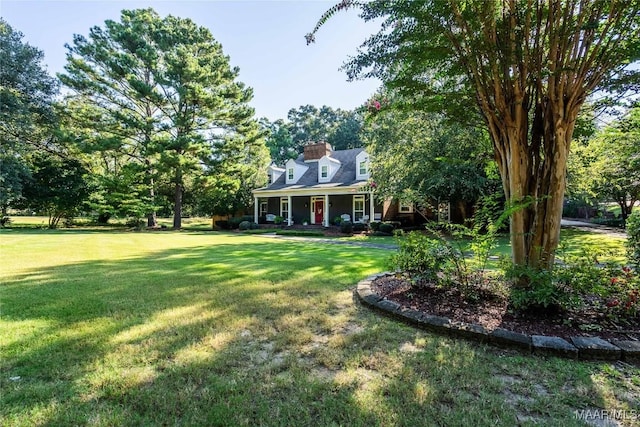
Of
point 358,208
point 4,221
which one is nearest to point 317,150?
point 358,208

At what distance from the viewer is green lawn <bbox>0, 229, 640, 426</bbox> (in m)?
1.85

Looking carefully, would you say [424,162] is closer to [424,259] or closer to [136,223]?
[424,259]

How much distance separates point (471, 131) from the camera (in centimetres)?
1075

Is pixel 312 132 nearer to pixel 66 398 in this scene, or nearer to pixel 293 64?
pixel 293 64

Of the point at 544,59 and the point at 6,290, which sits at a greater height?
the point at 544,59

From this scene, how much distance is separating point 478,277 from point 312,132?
4218 centimetres

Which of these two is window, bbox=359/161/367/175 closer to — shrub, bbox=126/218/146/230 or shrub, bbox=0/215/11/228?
shrub, bbox=126/218/146/230

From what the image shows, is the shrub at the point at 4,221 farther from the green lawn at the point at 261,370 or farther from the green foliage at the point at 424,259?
the green foliage at the point at 424,259

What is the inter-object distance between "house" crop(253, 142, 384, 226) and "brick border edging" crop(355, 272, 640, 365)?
1412 centimetres

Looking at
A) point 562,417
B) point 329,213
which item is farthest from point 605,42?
point 329,213

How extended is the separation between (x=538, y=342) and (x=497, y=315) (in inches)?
24.7

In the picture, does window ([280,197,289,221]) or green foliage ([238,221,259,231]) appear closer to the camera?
green foliage ([238,221,259,231])

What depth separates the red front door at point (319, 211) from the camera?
21828 mm

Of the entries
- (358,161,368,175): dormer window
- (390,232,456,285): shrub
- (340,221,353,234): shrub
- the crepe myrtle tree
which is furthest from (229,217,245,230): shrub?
the crepe myrtle tree
